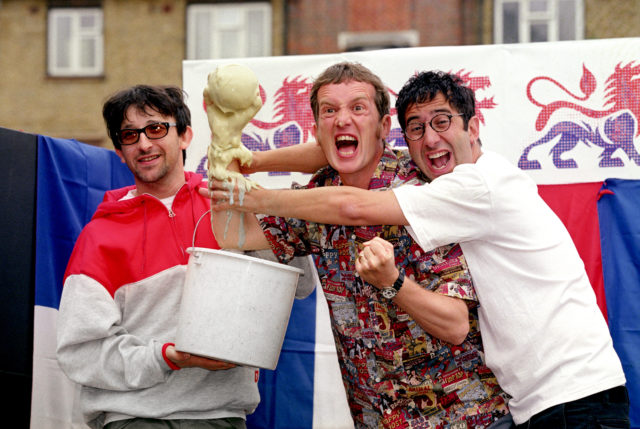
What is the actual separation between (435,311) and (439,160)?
1.94 feet

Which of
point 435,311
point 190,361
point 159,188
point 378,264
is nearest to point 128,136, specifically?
point 159,188

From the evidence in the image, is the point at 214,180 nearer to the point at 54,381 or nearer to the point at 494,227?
the point at 494,227

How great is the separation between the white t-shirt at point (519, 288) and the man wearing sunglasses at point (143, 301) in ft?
2.74

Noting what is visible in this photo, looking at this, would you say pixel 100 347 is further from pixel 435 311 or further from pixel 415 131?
pixel 415 131

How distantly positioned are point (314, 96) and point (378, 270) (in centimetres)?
76

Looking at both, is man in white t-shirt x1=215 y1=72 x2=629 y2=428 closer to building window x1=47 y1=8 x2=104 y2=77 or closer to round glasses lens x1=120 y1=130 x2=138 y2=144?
round glasses lens x1=120 y1=130 x2=138 y2=144

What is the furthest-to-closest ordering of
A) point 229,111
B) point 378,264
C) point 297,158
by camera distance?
point 297,158, point 229,111, point 378,264

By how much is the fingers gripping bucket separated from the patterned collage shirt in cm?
26

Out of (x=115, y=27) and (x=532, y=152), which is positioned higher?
(x=115, y=27)

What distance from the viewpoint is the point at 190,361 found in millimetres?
2295

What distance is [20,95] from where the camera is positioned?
1293cm

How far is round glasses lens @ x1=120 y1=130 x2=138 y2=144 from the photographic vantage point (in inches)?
105

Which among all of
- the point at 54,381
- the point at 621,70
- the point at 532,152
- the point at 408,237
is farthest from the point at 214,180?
the point at 621,70

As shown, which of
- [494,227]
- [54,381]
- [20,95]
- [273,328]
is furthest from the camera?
[20,95]
